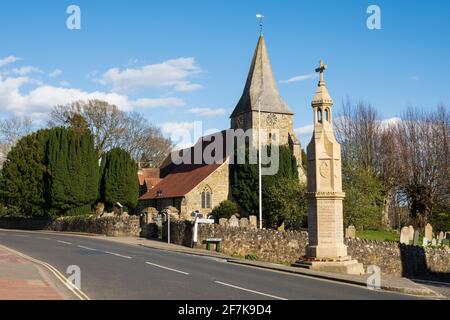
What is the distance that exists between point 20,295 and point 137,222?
28.6 m

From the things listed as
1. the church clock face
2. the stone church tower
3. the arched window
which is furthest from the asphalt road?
the church clock face

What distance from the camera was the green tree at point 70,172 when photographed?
4912cm

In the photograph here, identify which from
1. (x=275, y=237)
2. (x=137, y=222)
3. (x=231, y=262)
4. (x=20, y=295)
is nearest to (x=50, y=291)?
(x=20, y=295)

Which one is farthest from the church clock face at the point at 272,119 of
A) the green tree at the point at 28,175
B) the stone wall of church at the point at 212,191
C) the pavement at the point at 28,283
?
the pavement at the point at 28,283

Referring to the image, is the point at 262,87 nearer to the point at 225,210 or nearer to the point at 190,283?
the point at 225,210

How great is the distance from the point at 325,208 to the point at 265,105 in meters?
44.6

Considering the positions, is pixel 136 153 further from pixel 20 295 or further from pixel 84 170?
pixel 20 295

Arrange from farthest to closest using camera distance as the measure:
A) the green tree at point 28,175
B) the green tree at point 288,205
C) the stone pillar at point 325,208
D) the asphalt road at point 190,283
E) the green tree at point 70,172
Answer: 1. the green tree at point 28,175
2. the green tree at point 70,172
3. the green tree at point 288,205
4. the stone pillar at point 325,208
5. the asphalt road at point 190,283

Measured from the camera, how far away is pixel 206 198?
182 ft

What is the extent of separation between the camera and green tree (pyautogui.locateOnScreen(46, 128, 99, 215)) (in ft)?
161

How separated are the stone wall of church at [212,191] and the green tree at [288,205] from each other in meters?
7.57

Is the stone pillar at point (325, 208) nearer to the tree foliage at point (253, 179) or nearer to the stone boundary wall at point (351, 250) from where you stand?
the stone boundary wall at point (351, 250)

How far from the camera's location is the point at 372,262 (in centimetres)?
2422

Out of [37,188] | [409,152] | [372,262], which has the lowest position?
[372,262]
